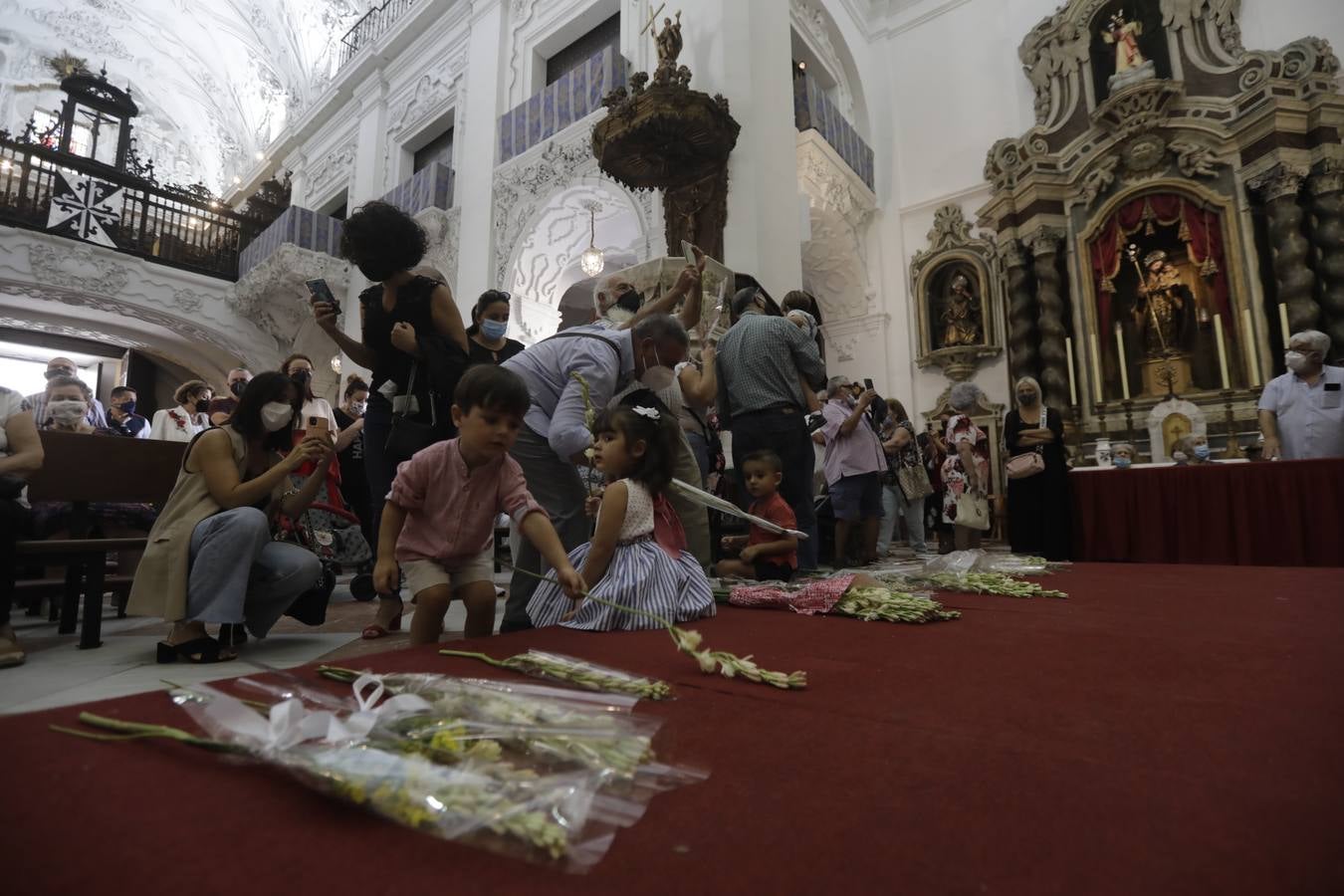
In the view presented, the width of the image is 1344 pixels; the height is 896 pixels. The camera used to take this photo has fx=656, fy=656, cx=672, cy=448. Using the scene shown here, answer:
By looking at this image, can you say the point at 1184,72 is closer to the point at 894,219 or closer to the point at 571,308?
the point at 894,219

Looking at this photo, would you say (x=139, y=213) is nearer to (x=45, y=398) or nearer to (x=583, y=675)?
(x=45, y=398)

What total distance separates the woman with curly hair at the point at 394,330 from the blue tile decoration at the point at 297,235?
11116 millimetres

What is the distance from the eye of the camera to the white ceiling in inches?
624

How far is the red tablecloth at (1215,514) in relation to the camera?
3.86 meters

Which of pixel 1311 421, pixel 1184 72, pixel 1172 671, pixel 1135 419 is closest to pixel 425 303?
pixel 1172 671

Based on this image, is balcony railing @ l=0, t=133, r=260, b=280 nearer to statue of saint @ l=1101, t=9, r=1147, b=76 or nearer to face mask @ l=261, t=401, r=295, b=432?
face mask @ l=261, t=401, r=295, b=432

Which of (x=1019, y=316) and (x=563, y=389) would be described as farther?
(x=1019, y=316)

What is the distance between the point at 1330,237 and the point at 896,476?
609 centimetres

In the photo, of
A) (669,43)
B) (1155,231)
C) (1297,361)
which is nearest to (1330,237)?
(1155,231)

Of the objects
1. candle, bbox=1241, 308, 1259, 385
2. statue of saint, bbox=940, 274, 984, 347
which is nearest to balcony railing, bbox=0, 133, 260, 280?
statue of saint, bbox=940, 274, 984, 347

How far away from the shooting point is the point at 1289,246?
7281 mm

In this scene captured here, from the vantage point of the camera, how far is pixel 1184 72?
8.39 meters

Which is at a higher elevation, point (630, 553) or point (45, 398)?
point (45, 398)

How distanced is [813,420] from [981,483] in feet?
6.29
